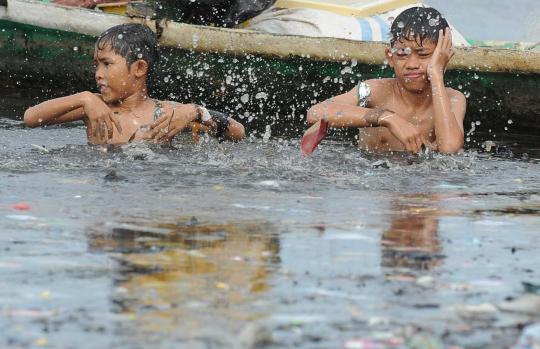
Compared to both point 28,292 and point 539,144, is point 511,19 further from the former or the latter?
point 28,292

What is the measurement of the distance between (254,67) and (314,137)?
2508 mm

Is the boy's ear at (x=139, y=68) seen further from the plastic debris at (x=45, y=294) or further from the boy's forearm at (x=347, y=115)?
the plastic debris at (x=45, y=294)

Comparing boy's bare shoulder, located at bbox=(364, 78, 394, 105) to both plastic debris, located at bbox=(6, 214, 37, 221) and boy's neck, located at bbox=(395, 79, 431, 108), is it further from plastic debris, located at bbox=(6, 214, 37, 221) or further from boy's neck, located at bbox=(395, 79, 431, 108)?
plastic debris, located at bbox=(6, 214, 37, 221)

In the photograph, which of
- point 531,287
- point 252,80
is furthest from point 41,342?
point 252,80

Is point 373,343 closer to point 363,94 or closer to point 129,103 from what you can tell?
point 363,94

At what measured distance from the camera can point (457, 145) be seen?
7.62m

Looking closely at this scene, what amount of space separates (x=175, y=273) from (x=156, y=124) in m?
4.03

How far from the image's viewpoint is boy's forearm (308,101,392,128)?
24.7 ft

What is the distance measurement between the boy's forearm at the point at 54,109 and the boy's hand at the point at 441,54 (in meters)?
2.21

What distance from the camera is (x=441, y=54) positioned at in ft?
24.9

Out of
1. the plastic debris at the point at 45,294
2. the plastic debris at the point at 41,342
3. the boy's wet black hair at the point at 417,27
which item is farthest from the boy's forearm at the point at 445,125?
the plastic debris at the point at 41,342

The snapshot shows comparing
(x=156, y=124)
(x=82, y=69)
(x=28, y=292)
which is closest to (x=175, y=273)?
(x=28, y=292)

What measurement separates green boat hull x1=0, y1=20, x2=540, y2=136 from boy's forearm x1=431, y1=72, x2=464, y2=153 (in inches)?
80.3

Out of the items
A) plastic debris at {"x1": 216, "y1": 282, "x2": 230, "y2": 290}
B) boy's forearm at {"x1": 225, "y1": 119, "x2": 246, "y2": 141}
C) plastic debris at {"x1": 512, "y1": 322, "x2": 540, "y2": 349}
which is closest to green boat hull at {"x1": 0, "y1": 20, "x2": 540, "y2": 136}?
boy's forearm at {"x1": 225, "y1": 119, "x2": 246, "y2": 141}
